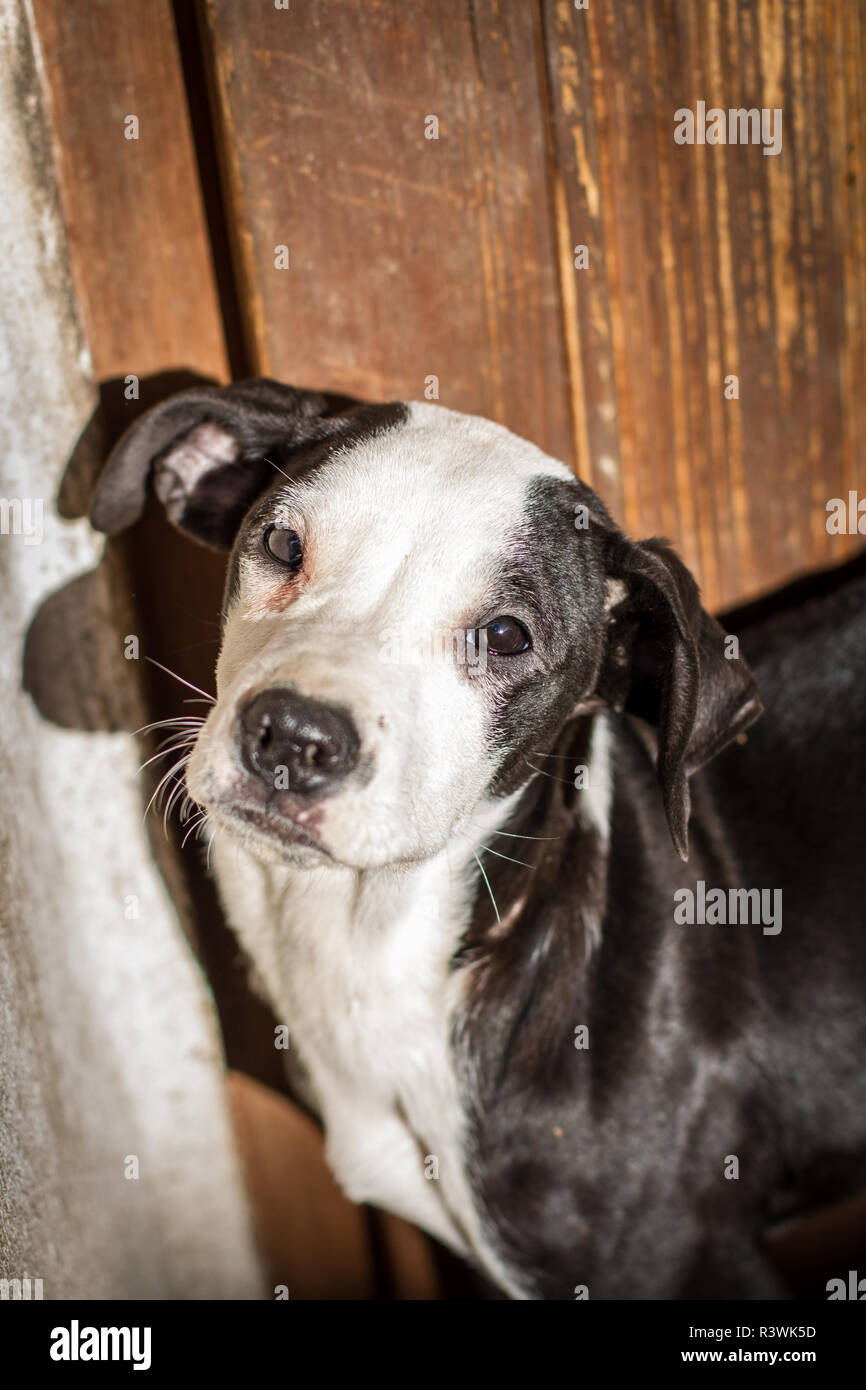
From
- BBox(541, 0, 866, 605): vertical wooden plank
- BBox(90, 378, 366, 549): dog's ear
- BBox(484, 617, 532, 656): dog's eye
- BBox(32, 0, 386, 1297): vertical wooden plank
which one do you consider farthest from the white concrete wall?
BBox(541, 0, 866, 605): vertical wooden plank

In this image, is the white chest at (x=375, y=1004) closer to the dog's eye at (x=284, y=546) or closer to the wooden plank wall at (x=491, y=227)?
the wooden plank wall at (x=491, y=227)

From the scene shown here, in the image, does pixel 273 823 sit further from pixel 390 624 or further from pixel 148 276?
pixel 148 276

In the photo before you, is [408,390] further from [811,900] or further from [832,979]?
[832,979]

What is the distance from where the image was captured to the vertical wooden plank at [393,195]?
1776 mm

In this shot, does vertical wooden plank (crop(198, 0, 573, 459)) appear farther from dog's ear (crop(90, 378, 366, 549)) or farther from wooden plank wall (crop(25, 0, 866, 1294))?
dog's ear (crop(90, 378, 366, 549))

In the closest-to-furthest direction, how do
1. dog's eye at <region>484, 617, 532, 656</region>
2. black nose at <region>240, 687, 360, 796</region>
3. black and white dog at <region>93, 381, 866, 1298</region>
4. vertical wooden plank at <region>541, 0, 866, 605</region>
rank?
black nose at <region>240, 687, 360, 796</region> → black and white dog at <region>93, 381, 866, 1298</region> → dog's eye at <region>484, 617, 532, 656</region> → vertical wooden plank at <region>541, 0, 866, 605</region>

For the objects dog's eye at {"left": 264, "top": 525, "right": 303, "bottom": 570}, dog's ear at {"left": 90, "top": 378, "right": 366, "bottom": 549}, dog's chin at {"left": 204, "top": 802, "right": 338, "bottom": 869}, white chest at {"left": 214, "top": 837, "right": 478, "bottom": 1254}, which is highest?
dog's ear at {"left": 90, "top": 378, "right": 366, "bottom": 549}

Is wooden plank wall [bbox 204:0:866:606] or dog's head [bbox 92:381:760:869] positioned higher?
wooden plank wall [bbox 204:0:866:606]

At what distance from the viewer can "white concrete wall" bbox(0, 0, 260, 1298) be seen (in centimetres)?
168

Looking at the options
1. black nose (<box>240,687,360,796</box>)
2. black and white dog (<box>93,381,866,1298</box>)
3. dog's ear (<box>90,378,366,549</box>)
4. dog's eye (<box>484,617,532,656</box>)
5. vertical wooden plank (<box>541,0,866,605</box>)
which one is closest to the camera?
black nose (<box>240,687,360,796</box>)

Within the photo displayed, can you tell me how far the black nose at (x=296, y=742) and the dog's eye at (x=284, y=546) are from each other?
1.16 feet

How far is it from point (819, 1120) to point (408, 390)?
1675 millimetres

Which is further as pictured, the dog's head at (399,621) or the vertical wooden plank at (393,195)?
the vertical wooden plank at (393,195)

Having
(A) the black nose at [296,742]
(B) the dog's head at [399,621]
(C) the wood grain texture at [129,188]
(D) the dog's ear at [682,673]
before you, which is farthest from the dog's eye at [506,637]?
(C) the wood grain texture at [129,188]
